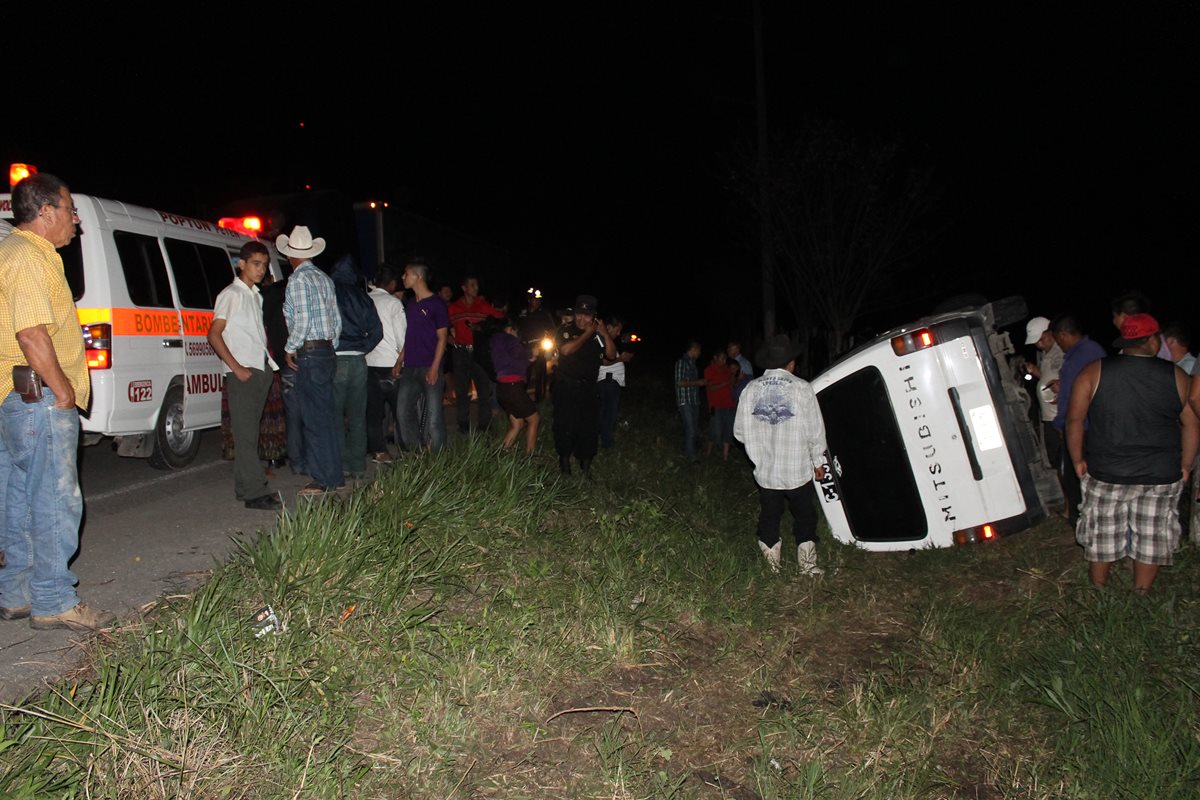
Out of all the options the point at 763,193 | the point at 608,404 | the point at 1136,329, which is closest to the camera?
the point at 1136,329

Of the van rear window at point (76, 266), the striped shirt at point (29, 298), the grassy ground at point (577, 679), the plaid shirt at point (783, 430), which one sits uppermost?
the van rear window at point (76, 266)

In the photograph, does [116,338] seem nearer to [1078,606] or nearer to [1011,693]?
[1011,693]

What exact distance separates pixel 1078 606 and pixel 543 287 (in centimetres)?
2777

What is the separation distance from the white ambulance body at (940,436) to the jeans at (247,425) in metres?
4.22

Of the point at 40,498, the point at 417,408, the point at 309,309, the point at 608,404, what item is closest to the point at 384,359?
Answer: the point at 417,408

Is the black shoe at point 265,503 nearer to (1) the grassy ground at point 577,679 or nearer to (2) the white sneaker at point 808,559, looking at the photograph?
(1) the grassy ground at point 577,679

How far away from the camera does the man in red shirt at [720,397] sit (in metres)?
12.1

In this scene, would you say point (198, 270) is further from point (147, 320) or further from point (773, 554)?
point (773, 554)

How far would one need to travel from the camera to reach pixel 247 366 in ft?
19.4

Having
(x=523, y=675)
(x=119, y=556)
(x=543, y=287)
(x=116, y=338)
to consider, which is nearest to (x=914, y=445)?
(x=523, y=675)

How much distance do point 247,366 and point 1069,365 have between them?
6204mm

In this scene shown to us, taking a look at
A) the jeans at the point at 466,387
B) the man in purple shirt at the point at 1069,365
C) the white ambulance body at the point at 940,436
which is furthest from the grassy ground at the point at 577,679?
the jeans at the point at 466,387

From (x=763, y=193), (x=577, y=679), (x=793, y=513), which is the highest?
(x=763, y=193)

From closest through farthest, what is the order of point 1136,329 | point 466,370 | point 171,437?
point 1136,329 → point 171,437 → point 466,370
